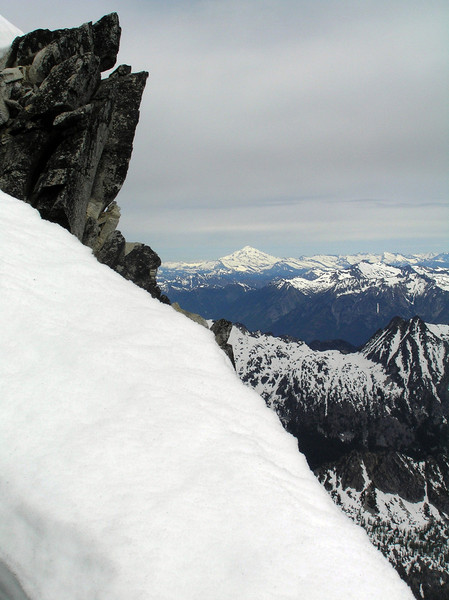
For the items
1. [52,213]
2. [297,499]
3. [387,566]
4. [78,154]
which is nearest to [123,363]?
[297,499]

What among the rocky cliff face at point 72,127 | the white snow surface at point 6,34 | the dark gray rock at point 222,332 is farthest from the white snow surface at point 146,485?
the white snow surface at point 6,34

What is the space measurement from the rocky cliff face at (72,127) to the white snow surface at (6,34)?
0.89m

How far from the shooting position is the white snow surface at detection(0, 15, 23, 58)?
28.6m

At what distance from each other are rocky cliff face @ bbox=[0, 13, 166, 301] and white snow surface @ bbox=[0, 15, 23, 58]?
0.89 meters

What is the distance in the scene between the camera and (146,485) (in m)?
6.28

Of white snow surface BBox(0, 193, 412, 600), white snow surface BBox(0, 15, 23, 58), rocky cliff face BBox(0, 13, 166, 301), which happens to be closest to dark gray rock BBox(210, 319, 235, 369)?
rocky cliff face BBox(0, 13, 166, 301)

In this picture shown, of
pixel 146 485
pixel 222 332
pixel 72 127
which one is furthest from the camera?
pixel 222 332

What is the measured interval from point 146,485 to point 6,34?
39736mm

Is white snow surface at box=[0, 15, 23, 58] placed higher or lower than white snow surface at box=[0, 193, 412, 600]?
higher

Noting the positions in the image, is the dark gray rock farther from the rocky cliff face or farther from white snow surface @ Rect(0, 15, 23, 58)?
white snow surface @ Rect(0, 15, 23, 58)

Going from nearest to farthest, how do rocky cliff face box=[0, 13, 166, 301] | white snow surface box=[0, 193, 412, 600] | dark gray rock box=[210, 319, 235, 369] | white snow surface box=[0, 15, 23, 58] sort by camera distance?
1. white snow surface box=[0, 193, 412, 600]
2. rocky cliff face box=[0, 13, 166, 301]
3. white snow surface box=[0, 15, 23, 58]
4. dark gray rock box=[210, 319, 235, 369]

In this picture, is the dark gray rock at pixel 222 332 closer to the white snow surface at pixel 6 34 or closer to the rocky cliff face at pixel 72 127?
the rocky cliff face at pixel 72 127

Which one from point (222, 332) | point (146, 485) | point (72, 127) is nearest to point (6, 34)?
point (72, 127)

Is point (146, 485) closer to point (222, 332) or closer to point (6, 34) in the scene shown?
point (222, 332)
